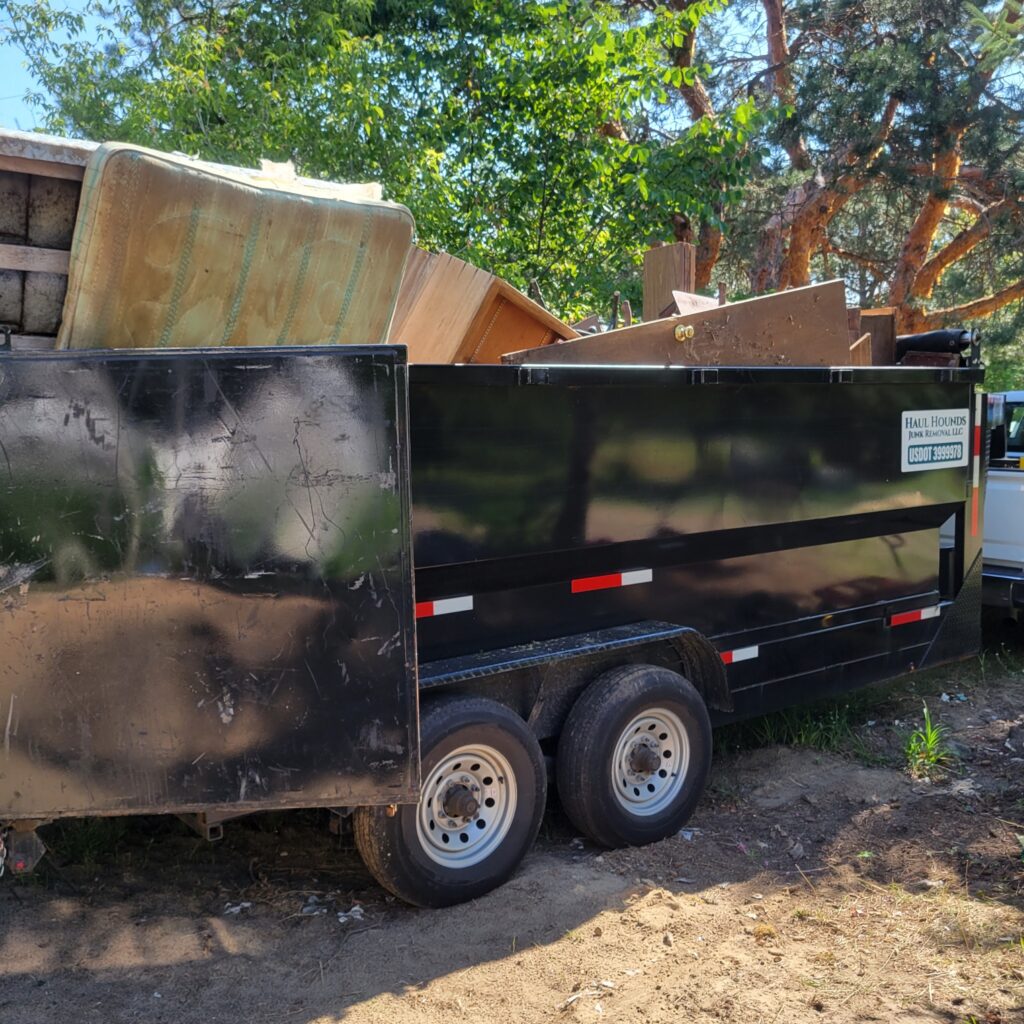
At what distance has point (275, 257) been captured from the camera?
3311 millimetres

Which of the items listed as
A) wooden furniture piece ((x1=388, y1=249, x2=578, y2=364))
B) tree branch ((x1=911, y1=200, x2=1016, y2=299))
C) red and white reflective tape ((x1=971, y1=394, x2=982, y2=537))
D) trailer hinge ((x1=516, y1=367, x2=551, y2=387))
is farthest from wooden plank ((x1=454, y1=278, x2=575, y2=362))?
tree branch ((x1=911, y1=200, x2=1016, y2=299))

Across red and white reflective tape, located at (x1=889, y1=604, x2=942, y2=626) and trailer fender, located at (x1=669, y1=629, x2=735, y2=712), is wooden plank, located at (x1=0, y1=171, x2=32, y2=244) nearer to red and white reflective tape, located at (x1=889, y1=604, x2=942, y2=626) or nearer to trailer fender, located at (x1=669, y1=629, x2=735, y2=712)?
trailer fender, located at (x1=669, y1=629, x2=735, y2=712)

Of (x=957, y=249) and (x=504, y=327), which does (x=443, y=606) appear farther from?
(x=957, y=249)

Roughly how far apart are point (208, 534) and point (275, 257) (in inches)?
36.3

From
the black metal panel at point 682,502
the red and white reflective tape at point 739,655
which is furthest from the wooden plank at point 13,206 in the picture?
the red and white reflective tape at point 739,655

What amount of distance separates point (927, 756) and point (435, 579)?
10.0 feet

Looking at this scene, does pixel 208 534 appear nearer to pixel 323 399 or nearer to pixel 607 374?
pixel 323 399

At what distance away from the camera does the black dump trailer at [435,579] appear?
2934 millimetres

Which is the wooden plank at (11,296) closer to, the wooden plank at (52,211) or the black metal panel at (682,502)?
the wooden plank at (52,211)

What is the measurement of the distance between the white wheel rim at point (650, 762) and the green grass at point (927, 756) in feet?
5.04

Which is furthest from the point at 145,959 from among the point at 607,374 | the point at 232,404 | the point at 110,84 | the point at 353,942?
the point at 110,84

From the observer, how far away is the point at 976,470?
5918mm

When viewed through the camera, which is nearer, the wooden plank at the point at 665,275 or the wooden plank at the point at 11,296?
the wooden plank at the point at 11,296

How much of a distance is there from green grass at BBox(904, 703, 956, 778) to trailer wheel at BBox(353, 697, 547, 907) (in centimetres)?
233
